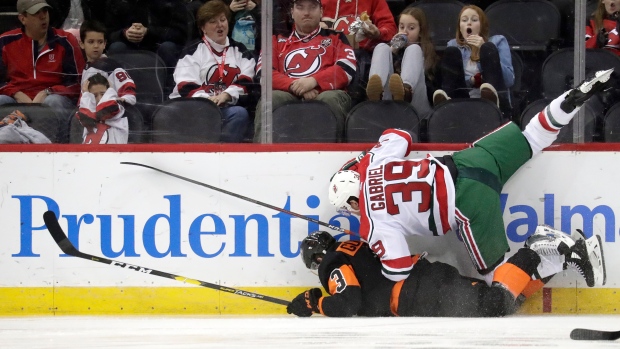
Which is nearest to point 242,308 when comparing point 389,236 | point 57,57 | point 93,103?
point 389,236

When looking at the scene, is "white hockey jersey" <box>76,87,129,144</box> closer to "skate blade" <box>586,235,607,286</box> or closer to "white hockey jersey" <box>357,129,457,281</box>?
"white hockey jersey" <box>357,129,457,281</box>

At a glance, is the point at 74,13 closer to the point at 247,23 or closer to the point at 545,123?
the point at 247,23

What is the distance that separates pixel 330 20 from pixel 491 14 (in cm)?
79

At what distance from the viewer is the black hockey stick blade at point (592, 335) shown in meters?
3.21

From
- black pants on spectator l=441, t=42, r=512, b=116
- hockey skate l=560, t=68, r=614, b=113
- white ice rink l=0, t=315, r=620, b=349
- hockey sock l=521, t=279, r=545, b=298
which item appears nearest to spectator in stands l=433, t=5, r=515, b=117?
black pants on spectator l=441, t=42, r=512, b=116

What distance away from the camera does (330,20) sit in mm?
4902

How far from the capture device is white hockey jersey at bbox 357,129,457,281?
4.46 m

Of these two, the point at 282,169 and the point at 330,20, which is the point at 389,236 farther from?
the point at 330,20

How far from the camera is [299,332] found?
3547mm

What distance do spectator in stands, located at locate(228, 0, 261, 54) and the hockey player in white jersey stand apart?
78cm

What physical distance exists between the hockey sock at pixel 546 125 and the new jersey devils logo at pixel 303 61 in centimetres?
106

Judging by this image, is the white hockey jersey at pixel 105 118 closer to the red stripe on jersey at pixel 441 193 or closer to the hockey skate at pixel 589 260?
the red stripe on jersey at pixel 441 193

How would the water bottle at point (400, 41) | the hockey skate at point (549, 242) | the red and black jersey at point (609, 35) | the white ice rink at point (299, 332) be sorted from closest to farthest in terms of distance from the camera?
the white ice rink at point (299, 332)
the hockey skate at point (549, 242)
the red and black jersey at point (609, 35)
the water bottle at point (400, 41)

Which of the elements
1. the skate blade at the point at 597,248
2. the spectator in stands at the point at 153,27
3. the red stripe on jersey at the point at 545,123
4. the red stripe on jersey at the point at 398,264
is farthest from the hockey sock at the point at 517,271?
the spectator in stands at the point at 153,27
